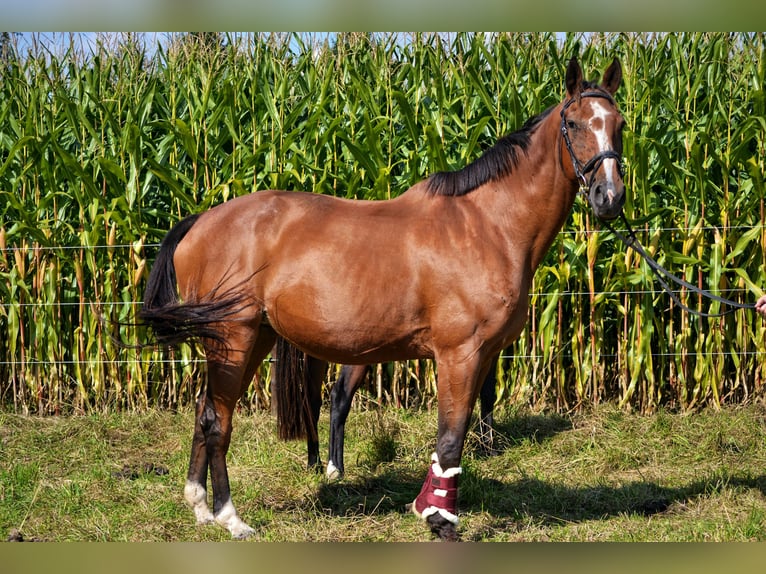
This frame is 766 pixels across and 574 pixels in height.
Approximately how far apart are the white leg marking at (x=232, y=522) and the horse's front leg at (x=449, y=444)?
1052 mm

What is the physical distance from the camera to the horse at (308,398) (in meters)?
5.69

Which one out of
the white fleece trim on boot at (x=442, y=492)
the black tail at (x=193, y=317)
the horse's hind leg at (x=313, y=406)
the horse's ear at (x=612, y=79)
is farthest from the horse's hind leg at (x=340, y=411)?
the horse's ear at (x=612, y=79)

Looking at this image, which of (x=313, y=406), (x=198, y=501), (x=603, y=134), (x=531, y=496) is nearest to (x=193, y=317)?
(x=198, y=501)

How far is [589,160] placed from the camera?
420 centimetres

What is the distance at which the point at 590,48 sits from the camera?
24.9 ft

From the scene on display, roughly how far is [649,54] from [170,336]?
5.47 m

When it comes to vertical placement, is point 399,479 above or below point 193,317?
below

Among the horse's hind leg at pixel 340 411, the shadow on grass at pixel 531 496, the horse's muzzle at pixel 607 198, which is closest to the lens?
the horse's muzzle at pixel 607 198

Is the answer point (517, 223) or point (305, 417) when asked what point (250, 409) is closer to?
point (305, 417)

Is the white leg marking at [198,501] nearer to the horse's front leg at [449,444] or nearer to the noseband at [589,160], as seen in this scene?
the horse's front leg at [449,444]

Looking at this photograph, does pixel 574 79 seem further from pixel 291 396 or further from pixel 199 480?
pixel 199 480

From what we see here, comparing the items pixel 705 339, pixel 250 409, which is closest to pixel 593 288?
pixel 705 339

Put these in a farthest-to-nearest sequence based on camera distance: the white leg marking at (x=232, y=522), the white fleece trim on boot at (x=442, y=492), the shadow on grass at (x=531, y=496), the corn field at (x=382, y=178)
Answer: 1. the corn field at (x=382, y=178)
2. the shadow on grass at (x=531, y=496)
3. the white leg marking at (x=232, y=522)
4. the white fleece trim on boot at (x=442, y=492)

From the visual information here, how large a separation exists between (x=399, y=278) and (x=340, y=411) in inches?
67.7
